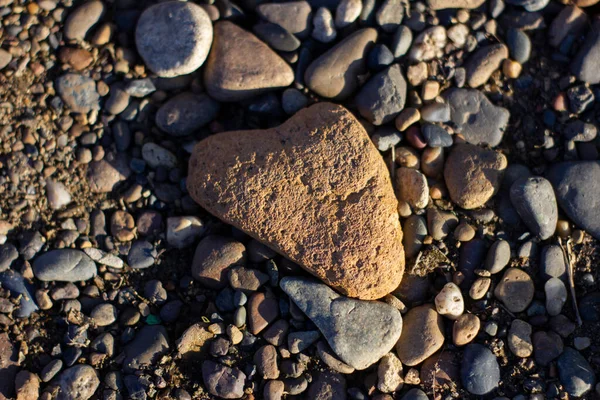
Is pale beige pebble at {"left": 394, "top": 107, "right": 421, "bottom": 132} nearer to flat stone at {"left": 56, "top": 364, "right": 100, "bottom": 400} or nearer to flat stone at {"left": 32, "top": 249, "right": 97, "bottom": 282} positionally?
flat stone at {"left": 32, "top": 249, "right": 97, "bottom": 282}

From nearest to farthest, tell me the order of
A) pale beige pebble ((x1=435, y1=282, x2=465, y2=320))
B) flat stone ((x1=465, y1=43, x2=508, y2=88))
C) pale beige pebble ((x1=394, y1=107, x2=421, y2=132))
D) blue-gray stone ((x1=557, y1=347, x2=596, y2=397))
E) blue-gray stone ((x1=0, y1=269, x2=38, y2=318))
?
blue-gray stone ((x1=557, y1=347, x2=596, y2=397)), pale beige pebble ((x1=435, y1=282, x2=465, y2=320)), blue-gray stone ((x1=0, y1=269, x2=38, y2=318)), pale beige pebble ((x1=394, y1=107, x2=421, y2=132)), flat stone ((x1=465, y1=43, x2=508, y2=88))

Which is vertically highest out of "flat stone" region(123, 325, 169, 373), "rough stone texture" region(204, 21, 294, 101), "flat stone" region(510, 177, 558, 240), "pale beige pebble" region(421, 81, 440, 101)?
"rough stone texture" region(204, 21, 294, 101)

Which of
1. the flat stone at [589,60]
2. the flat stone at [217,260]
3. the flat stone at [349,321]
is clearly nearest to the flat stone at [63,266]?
the flat stone at [217,260]

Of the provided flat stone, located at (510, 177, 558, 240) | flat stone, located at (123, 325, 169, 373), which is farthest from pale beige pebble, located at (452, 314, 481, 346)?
flat stone, located at (123, 325, 169, 373)

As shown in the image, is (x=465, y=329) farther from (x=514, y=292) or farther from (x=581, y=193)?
(x=581, y=193)

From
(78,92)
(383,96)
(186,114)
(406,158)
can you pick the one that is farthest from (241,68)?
(406,158)

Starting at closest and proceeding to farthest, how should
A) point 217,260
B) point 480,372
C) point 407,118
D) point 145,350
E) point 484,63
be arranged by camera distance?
point 480,372 → point 145,350 → point 217,260 → point 407,118 → point 484,63
